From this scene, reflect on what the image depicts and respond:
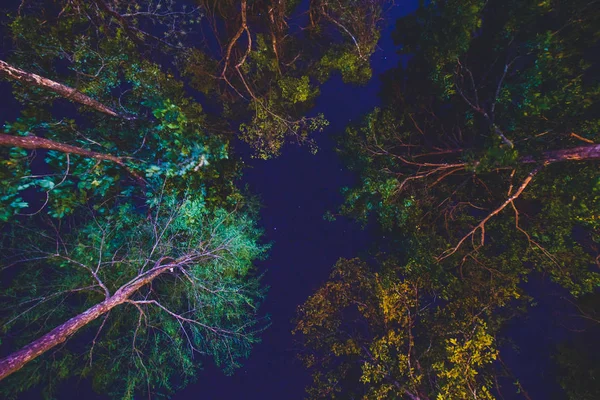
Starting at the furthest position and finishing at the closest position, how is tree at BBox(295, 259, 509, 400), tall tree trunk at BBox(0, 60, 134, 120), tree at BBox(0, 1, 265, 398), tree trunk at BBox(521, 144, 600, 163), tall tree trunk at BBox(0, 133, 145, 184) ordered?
1. tree at BBox(295, 259, 509, 400)
2. tree at BBox(0, 1, 265, 398)
3. tree trunk at BBox(521, 144, 600, 163)
4. tall tree trunk at BBox(0, 60, 134, 120)
5. tall tree trunk at BBox(0, 133, 145, 184)

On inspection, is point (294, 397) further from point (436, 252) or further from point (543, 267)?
point (543, 267)

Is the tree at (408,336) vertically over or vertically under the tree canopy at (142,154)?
under

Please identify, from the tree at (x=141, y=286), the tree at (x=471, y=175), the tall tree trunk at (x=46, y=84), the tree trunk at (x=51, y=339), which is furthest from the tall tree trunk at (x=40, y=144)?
the tree at (x=471, y=175)

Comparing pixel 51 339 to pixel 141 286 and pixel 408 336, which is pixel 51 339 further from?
pixel 408 336

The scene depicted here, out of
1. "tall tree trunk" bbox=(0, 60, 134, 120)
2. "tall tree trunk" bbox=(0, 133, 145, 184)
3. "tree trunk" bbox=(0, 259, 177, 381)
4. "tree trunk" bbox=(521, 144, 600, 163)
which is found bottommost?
"tree trunk" bbox=(0, 259, 177, 381)

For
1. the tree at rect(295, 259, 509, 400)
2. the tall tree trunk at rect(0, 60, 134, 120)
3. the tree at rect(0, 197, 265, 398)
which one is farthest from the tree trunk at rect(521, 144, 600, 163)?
the tall tree trunk at rect(0, 60, 134, 120)

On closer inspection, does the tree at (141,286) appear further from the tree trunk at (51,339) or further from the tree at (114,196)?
the tree trunk at (51,339)

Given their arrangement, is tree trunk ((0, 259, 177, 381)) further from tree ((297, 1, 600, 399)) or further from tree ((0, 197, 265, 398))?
tree ((297, 1, 600, 399))

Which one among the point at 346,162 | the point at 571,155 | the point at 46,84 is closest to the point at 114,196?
the point at 46,84
